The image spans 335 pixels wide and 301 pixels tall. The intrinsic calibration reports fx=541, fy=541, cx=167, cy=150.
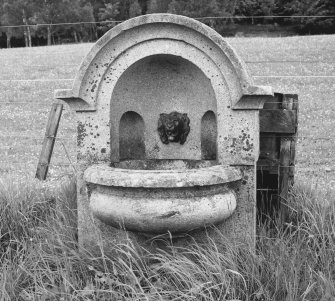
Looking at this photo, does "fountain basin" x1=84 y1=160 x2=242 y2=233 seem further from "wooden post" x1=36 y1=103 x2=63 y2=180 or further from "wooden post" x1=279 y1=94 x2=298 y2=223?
"wooden post" x1=36 y1=103 x2=63 y2=180

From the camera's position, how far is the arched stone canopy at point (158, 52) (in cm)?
414

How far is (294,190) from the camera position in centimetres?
497

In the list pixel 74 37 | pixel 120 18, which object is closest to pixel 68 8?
pixel 74 37

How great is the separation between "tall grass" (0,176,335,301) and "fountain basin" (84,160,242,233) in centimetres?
19

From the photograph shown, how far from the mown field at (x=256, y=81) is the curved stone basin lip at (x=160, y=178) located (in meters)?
2.37

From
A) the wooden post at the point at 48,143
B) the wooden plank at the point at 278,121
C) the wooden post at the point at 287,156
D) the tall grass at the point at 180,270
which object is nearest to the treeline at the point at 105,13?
the wooden post at the point at 48,143

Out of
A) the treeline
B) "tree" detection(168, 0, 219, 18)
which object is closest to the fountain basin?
the treeline

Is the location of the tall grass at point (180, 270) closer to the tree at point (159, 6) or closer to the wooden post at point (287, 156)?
the wooden post at point (287, 156)

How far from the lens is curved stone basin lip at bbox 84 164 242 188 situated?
364 centimetres

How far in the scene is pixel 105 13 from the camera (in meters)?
45.3

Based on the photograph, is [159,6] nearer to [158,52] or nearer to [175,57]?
[175,57]

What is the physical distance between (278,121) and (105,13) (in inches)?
1663

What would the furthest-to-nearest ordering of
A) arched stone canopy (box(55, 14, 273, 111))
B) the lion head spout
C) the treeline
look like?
the treeline → the lion head spout → arched stone canopy (box(55, 14, 273, 111))

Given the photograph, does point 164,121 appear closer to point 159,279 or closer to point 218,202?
point 218,202
